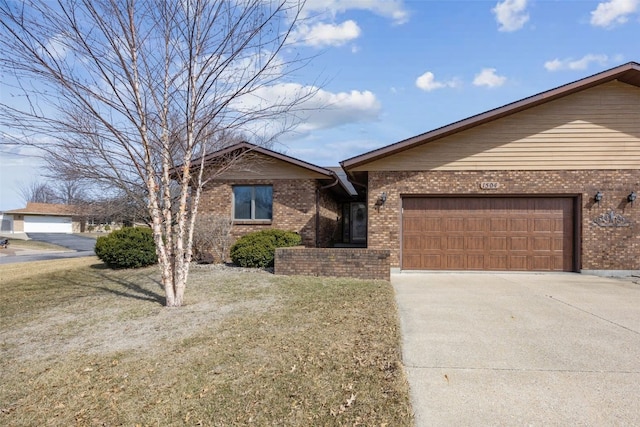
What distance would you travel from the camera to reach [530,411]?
3.21 meters

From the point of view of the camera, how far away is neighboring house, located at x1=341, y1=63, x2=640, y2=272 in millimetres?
10867

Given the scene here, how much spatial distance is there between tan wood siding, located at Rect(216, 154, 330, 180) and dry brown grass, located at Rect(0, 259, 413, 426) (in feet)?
20.2

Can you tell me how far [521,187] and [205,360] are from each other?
10.1 metres

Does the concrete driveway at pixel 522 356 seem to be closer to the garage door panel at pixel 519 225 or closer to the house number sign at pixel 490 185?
the garage door panel at pixel 519 225

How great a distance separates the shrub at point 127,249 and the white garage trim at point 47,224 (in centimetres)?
4556

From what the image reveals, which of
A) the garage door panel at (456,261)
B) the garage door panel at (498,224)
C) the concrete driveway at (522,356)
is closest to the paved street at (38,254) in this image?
the garage door panel at (456,261)

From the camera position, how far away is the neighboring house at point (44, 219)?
4694cm

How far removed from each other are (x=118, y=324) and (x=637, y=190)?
13.1 metres

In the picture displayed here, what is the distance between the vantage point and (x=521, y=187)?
438 inches

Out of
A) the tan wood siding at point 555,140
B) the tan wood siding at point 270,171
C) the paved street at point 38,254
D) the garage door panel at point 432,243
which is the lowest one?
the paved street at point 38,254

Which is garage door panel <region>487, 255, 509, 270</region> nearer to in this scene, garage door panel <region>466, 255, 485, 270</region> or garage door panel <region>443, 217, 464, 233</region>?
garage door panel <region>466, 255, 485, 270</region>

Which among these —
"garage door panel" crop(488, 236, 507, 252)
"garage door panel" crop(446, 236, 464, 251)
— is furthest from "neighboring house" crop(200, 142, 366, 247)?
"garage door panel" crop(488, 236, 507, 252)

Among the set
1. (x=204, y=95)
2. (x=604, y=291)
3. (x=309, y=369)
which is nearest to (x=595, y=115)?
(x=604, y=291)

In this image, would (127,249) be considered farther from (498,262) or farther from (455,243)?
(498,262)
